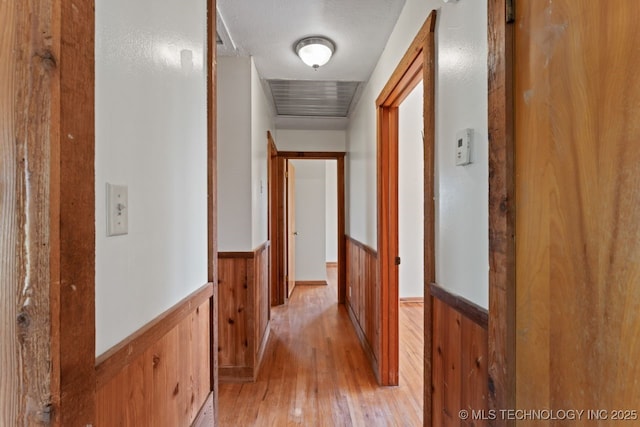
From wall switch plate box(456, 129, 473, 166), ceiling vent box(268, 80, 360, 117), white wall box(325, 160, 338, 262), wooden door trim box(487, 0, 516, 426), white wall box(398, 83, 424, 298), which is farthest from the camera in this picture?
white wall box(325, 160, 338, 262)

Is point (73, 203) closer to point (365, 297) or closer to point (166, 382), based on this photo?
point (166, 382)

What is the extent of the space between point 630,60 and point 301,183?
17.5ft

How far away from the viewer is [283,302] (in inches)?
178

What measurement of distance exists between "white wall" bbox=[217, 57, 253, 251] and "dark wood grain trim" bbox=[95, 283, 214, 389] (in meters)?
1.38

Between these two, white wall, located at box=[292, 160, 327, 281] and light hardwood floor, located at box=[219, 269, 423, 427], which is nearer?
light hardwood floor, located at box=[219, 269, 423, 427]

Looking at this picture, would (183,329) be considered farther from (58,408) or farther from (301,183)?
(301,183)

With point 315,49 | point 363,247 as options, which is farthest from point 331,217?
point 315,49

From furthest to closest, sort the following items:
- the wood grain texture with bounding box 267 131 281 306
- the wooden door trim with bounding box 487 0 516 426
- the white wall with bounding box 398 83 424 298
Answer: the white wall with bounding box 398 83 424 298, the wood grain texture with bounding box 267 131 281 306, the wooden door trim with bounding box 487 0 516 426

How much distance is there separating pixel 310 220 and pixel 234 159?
11.1ft

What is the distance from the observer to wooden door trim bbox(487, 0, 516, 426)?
87cm

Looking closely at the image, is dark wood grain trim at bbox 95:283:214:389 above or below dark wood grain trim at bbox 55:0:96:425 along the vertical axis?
below

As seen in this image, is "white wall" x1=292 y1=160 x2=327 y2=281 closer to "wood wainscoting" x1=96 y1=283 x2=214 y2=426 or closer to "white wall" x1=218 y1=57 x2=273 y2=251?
"white wall" x1=218 y1=57 x2=273 y2=251

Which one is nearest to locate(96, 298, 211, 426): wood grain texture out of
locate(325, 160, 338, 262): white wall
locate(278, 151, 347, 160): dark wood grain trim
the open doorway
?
locate(278, 151, 347, 160): dark wood grain trim

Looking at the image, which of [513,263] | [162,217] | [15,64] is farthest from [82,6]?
[513,263]
